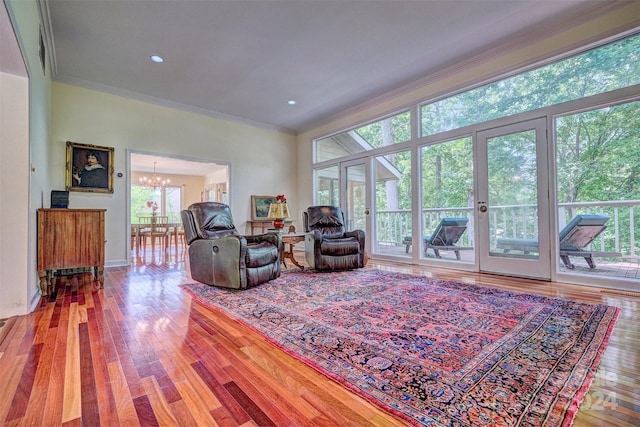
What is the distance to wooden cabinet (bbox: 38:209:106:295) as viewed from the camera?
9.38 ft

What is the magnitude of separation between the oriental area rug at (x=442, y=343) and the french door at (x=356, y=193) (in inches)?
105

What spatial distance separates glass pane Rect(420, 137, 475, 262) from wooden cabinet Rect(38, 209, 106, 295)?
175 inches

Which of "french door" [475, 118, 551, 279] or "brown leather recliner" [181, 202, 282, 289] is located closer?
"brown leather recliner" [181, 202, 282, 289]

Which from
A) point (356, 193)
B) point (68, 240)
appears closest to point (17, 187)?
point (68, 240)

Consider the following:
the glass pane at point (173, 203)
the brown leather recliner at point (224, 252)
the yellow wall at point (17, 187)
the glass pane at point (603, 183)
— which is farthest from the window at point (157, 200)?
the glass pane at point (603, 183)

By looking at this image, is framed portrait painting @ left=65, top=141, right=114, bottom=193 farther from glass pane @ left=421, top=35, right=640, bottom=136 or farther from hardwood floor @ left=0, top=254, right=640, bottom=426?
glass pane @ left=421, top=35, right=640, bottom=136

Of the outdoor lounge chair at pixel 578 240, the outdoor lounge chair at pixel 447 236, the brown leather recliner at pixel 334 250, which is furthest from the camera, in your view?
the outdoor lounge chair at pixel 447 236

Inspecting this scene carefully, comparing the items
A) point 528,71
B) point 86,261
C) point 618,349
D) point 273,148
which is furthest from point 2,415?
point 273,148

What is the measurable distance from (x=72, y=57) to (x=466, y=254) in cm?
629

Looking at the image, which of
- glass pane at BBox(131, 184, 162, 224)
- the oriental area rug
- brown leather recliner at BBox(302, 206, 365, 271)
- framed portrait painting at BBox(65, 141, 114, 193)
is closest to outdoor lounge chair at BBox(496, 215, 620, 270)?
the oriental area rug

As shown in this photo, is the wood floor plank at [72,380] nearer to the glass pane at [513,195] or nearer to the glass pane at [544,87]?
the glass pane at [513,195]

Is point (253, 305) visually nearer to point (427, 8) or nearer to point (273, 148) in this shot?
point (427, 8)

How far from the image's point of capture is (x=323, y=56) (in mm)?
3795

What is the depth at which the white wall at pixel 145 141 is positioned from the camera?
14.1 feet
